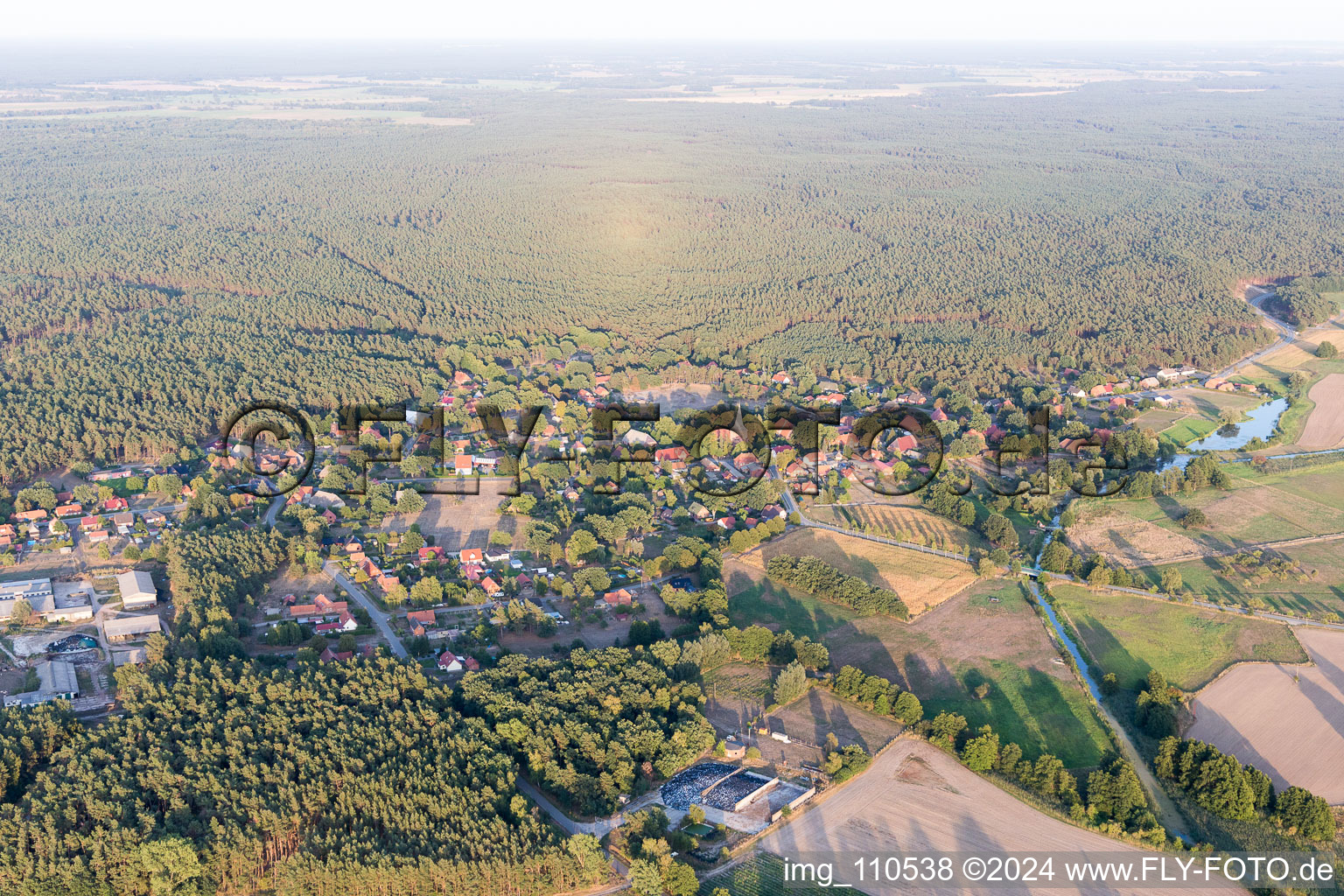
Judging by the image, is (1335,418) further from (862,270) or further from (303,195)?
(303,195)

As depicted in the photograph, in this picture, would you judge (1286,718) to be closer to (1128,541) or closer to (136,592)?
(1128,541)

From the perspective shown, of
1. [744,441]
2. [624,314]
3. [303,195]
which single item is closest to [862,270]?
[624,314]

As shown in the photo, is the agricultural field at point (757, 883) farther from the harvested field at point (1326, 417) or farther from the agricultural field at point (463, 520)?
the harvested field at point (1326, 417)

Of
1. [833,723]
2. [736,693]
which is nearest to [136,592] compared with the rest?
[736,693]

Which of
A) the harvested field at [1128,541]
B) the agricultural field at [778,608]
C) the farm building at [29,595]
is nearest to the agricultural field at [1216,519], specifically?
the harvested field at [1128,541]

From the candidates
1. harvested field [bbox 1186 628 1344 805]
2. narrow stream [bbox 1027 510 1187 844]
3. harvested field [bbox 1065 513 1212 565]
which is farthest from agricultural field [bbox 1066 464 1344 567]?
harvested field [bbox 1186 628 1344 805]

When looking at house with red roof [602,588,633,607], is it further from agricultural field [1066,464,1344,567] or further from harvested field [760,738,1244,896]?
agricultural field [1066,464,1344,567]
